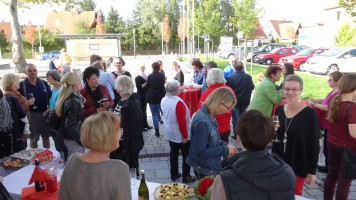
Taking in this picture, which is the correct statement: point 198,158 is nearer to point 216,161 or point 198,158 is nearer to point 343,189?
point 216,161

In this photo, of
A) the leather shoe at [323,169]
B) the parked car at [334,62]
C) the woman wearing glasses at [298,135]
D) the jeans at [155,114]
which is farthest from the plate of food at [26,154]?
the parked car at [334,62]

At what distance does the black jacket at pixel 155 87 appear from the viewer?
647 cm

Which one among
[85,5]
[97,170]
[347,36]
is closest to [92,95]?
[97,170]

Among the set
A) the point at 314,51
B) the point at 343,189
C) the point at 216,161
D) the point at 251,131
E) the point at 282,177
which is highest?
the point at 314,51

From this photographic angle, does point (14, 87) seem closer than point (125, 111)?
No

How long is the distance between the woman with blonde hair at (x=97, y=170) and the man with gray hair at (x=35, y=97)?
363 cm

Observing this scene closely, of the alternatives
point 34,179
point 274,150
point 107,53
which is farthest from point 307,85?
point 107,53

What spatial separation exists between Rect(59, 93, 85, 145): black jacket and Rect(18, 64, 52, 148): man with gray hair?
183 centimetres

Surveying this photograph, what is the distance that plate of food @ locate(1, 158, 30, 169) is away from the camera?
9.98 feet

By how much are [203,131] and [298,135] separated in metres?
1.04

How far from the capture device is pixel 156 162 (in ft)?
17.0

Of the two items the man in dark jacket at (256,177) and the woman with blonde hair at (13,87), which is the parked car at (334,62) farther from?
the man in dark jacket at (256,177)

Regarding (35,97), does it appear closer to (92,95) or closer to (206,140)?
(92,95)

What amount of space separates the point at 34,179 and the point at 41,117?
2822 millimetres
